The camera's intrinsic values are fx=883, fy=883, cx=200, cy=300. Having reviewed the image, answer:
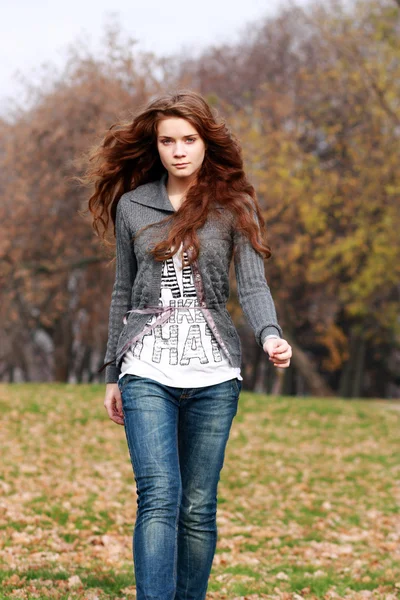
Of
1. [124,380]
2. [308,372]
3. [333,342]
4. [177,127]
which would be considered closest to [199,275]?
[124,380]

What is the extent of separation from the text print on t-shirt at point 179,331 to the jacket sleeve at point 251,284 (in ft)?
0.62

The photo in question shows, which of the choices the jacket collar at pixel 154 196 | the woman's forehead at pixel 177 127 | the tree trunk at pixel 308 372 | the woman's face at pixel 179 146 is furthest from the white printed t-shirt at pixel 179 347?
the tree trunk at pixel 308 372

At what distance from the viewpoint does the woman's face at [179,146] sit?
3.69 metres

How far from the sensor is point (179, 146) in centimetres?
370

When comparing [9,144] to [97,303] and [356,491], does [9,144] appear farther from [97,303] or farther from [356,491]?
A: [356,491]

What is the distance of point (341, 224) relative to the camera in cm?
2558

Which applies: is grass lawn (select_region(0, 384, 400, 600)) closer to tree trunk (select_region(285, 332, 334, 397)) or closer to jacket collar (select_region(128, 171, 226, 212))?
jacket collar (select_region(128, 171, 226, 212))

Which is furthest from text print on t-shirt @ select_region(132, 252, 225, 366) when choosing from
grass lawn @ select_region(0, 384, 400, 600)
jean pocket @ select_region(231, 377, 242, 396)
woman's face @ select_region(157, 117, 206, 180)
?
grass lawn @ select_region(0, 384, 400, 600)

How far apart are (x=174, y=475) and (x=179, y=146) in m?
1.35

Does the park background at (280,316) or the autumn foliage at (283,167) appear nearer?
the park background at (280,316)

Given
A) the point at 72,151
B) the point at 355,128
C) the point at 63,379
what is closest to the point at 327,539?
the point at 72,151

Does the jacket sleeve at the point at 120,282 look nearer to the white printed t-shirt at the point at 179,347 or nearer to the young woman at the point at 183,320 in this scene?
the young woman at the point at 183,320

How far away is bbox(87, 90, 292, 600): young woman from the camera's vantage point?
11.3 feet

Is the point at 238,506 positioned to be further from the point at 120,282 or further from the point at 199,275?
the point at 199,275
